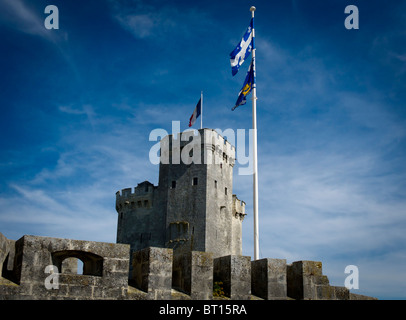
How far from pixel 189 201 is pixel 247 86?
2673 centimetres

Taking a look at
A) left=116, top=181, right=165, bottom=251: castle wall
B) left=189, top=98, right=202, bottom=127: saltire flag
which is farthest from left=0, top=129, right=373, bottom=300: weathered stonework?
left=116, top=181, right=165, bottom=251: castle wall

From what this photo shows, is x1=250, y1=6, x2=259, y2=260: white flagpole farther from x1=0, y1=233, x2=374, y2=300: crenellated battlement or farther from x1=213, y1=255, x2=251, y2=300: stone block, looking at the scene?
x1=213, y1=255, x2=251, y2=300: stone block

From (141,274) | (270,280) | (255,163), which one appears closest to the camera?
(141,274)

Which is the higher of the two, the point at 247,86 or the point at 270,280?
the point at 247,86

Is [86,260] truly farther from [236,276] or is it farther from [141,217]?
[141,217]

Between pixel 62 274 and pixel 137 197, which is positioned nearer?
pixel 62 274

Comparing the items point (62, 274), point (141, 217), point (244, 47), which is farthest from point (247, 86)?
point (141, 217)

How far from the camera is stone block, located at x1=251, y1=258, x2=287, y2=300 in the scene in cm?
1286

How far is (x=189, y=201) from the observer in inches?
1960

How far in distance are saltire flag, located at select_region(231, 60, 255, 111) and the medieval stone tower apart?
24.4 meters

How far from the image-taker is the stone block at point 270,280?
12.9 metres
